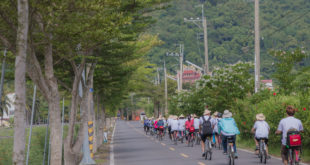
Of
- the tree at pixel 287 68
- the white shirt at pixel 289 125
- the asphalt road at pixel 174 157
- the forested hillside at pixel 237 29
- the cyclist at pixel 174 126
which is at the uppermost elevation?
the forested hillside at pixel 237 29

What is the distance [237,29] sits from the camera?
84312mm

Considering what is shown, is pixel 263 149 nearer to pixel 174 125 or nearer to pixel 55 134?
pixel 55 134

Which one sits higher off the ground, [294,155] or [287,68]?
[287,68]

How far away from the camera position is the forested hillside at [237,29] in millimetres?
69688

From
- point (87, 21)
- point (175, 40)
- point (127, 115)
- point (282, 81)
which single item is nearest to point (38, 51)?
point (87, 21)

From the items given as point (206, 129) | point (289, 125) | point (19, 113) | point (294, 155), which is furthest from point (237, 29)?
point (19, 113)

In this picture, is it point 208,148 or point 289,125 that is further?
point 208,148

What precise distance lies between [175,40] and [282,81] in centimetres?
8736

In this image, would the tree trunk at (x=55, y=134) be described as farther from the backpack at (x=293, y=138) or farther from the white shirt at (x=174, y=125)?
the white shirt at (x=174, y=125)

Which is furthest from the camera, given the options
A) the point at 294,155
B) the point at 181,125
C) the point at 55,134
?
the point at 181,125

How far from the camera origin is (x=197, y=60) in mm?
104000

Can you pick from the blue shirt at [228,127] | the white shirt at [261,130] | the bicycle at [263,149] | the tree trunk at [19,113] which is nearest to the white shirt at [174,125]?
the white shirt at [261,130]

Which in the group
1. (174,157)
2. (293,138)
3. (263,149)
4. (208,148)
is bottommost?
(174,157)

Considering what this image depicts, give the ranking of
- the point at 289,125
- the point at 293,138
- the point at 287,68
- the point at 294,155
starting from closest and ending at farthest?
the point at 293,138 → the point at 289,125 → the point at 294,155 → the point at 287,68
